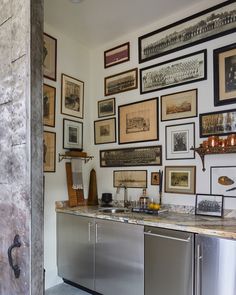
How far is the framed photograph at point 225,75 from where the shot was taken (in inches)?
96.1

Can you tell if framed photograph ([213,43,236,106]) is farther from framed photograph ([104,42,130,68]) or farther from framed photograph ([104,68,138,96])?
framed photograph ([104,42,130,68])

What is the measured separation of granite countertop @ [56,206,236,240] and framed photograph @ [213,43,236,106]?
3.63 feet

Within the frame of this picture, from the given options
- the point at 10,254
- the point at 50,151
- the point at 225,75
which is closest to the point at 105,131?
the point at 50,151

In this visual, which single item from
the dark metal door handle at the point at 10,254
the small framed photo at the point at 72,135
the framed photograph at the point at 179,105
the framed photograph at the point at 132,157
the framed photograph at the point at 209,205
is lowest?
the framed photograph at the point at 209,205

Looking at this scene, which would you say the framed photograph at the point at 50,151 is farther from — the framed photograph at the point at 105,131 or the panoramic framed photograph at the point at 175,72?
the panoramic framed photograph at the point at 175,72

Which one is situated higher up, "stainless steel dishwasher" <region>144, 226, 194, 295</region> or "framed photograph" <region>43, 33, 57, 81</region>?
"framed photograph" <region>43, 33, 57, 81</region>

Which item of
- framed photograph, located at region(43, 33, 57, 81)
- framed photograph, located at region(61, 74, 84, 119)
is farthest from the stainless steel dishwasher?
framed photograph, located at region(43, 33, 57, 81)

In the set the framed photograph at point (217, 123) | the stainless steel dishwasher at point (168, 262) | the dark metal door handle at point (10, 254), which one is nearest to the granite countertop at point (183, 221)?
the stainless steel dishwasher at point (168, 262)

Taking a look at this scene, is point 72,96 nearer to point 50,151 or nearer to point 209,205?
point 50,151

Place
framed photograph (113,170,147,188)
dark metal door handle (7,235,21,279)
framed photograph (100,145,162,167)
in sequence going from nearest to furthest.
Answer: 1. dark metal door handle (7,235,21,279)
2. framed photograph (100,145,162,167)
3. framed photograph (113,170,147,188)

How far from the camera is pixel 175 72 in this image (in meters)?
2.85

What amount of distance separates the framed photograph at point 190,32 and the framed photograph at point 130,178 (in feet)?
4.46

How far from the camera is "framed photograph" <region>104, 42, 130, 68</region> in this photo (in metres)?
3.32

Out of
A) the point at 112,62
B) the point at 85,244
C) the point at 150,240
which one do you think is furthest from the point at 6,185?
the point at 112,62
